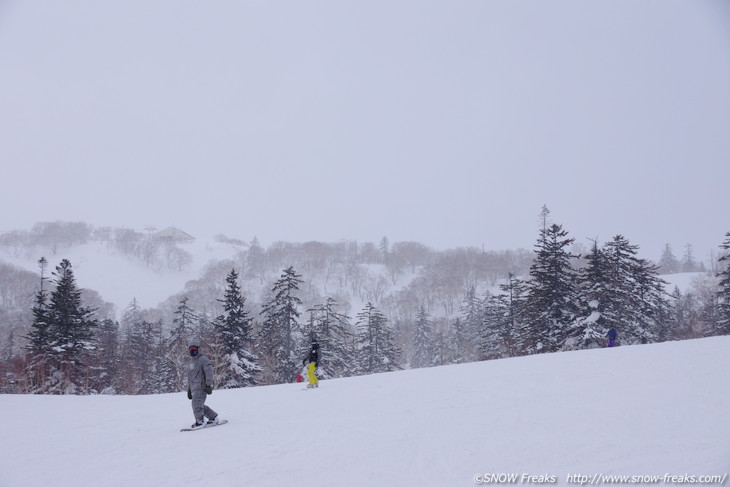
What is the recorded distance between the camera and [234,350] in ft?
105

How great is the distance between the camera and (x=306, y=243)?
19675cm

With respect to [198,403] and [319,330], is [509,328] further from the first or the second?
[198,403]

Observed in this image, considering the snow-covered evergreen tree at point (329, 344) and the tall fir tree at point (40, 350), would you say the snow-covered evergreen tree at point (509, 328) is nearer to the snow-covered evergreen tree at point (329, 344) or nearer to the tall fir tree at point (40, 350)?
the snow-covered evergreen tree at point (329, 344)

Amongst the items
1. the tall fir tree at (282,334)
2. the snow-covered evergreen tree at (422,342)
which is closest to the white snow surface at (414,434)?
the tall fir tree at (282,334)

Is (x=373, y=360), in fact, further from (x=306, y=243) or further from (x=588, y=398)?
(x=306, y=243)

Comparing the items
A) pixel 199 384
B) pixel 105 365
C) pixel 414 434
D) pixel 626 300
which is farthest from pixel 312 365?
pixel 105 365

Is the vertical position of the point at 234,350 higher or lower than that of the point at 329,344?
higher

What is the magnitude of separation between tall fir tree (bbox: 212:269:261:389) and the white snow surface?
16.9 metres

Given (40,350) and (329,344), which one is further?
(329,344)

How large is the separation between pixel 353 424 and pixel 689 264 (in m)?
202

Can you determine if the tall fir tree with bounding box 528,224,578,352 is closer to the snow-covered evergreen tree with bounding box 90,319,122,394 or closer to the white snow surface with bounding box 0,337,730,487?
the white snow surface with bounding box 0,337,730,487

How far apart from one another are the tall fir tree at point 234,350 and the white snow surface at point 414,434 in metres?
16.9

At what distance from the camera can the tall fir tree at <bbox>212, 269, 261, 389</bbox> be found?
30922mm

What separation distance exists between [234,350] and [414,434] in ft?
84.5
